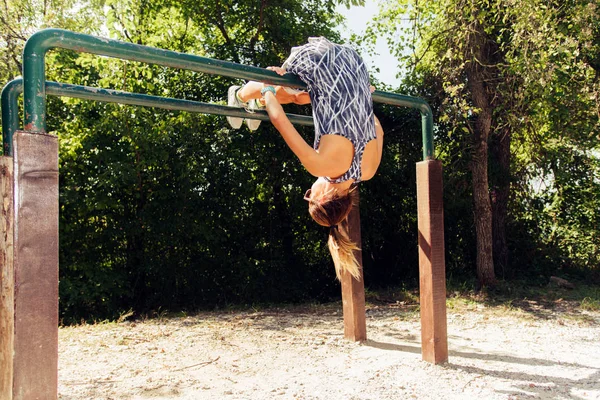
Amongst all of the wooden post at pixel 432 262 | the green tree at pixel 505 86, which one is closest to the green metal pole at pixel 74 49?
the wooden post at pixel 432 262

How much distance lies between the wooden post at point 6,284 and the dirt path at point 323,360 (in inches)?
49.4

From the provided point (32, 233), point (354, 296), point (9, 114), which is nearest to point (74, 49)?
point (9, 114)

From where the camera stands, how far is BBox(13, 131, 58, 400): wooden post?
4.93 feet

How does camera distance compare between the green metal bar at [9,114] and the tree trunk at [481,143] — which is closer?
the green metal bar at [9,114]

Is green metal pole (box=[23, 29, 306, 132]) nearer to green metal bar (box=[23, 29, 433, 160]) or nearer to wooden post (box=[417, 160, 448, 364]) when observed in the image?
green metal bar (box=[23, 29, 433, 160])

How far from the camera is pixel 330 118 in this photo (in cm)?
235

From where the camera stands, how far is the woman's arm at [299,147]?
7.10ft

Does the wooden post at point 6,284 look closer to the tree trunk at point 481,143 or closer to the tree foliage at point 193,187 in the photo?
the tree foliage at point 193,187

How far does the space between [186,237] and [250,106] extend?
370cm

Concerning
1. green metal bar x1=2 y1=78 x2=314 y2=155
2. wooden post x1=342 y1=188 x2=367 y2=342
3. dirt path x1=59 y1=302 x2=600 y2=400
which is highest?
green metal bar x1=2 y1=78 x2=314 y2=155

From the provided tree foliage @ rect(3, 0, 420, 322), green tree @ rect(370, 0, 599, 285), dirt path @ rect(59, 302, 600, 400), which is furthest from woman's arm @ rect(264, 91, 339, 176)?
green tree @ rect(370, 0, 599, 285)

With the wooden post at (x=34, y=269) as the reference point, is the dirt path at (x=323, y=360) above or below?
below

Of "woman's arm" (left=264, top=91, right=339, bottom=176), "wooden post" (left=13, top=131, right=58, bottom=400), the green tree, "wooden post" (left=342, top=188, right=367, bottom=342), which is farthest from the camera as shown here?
the green tree

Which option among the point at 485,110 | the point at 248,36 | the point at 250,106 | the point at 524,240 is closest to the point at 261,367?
the point at 250,106
